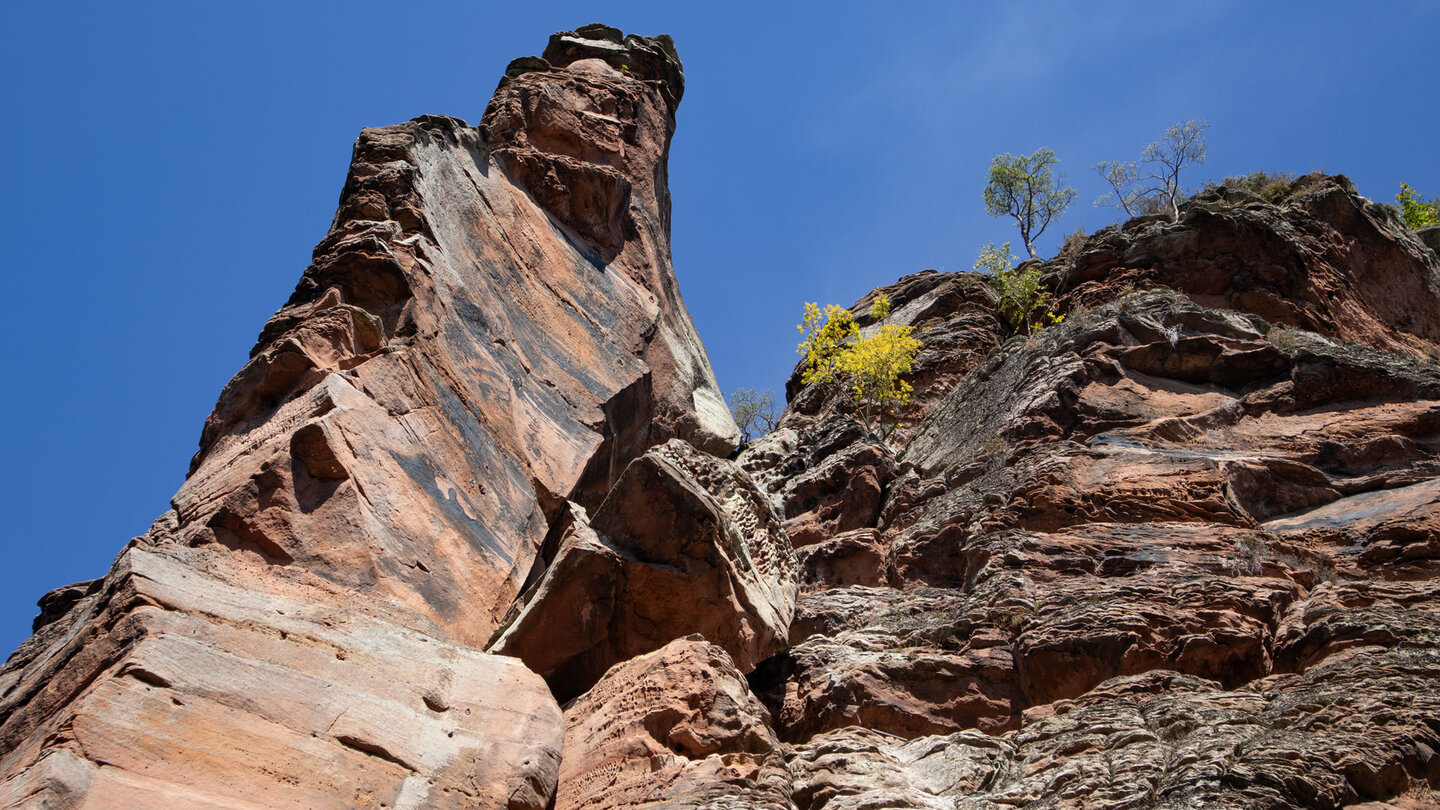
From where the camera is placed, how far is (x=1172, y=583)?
13109mm

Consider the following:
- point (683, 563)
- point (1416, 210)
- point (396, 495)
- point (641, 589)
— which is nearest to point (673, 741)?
point (641, 589)

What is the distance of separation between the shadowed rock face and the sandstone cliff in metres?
0.05

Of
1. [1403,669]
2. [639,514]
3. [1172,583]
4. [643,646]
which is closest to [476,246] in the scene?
[639,514]

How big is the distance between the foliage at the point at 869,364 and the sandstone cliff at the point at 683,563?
1964 mm

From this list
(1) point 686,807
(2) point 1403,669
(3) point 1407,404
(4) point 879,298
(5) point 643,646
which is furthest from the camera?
(4) point 879,298

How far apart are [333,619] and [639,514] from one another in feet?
12.4

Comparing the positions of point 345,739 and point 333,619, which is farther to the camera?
point 333,619

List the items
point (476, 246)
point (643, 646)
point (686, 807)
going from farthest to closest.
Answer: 1. point (476, 246)
2. point (643, 646)
3. point (686, 807)

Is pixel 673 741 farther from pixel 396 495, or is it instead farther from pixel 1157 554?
pixel 1157 554

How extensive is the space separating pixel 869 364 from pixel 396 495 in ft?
44.4

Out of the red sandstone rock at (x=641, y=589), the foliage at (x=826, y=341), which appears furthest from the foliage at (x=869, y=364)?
the red sandstone rock at (x=641, y=589)

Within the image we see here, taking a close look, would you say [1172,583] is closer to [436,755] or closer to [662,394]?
[436,755]

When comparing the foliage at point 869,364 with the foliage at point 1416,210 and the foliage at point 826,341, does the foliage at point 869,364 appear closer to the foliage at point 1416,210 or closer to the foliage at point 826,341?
the foliage at point 826,341

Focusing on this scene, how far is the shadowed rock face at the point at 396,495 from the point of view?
29.7 feet
